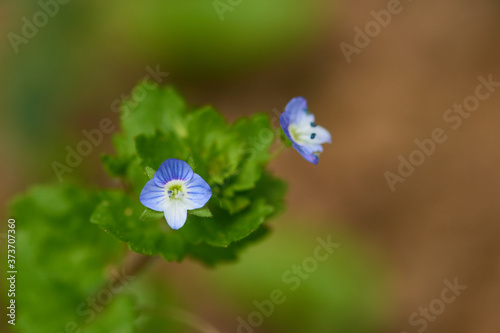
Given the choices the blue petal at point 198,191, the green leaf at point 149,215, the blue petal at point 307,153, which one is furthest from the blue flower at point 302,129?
the green leaf at point 149,215

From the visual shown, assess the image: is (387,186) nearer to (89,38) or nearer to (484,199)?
(484,199)

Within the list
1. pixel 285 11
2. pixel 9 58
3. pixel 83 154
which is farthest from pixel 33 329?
pixel 285 11

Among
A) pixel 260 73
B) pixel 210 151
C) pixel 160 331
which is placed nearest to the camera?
pixel 210 151

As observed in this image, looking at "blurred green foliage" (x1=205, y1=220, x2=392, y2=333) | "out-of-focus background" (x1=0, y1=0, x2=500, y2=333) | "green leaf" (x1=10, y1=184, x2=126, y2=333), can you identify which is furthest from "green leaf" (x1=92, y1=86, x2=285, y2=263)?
"blurred green foliage" (x1=205, y1=220, x2=392, y2=333)

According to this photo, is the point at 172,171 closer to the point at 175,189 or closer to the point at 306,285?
the point at 175,189

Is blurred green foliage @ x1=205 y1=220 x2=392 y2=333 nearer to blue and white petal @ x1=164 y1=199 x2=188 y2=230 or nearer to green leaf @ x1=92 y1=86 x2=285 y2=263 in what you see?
green leaf @ x1=92 y1=86 x2=285 y2=263

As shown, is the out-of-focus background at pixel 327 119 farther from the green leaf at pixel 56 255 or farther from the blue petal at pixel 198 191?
the blue petal at pixel 198 191

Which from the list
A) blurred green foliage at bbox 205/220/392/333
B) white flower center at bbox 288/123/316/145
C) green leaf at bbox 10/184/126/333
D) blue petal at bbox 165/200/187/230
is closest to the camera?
blue petal at bbox 165/200/187/230
